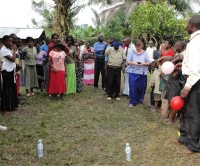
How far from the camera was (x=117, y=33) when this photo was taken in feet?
85.3

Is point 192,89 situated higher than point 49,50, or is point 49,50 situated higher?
point 49,50

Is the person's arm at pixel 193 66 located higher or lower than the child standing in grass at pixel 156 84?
higher

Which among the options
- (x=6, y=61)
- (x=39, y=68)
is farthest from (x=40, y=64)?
(x=6, y=61)

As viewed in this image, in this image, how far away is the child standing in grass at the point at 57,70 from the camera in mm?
7895

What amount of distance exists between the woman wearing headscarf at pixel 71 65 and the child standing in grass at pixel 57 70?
0.49 m

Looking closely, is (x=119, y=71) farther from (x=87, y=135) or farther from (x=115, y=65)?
(x=87, y=135)

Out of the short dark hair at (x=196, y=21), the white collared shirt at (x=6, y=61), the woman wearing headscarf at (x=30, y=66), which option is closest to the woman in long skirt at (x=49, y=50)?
the woman wearing headscarf at (x=30, y=66)

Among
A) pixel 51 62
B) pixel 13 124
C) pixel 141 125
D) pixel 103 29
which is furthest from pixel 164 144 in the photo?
pixel 103 29

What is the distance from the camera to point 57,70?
7988 mm

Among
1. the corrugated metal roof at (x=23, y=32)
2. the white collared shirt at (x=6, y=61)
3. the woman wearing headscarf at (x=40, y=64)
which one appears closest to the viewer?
the white collared shirt at (x=6, y=61)

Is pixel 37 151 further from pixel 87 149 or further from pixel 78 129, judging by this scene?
pixel 78 129

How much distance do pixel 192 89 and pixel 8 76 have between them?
4.06 meters

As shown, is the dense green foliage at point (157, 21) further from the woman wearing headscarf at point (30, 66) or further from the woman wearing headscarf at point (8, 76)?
the woman wearing headscarf at point (8, 76)

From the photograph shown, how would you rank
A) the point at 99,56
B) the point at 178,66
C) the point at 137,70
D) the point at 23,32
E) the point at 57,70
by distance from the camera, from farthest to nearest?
the point at 23,32
the point at 99,56
the point at 57,70
the point at 137,70
the point at 178,66
